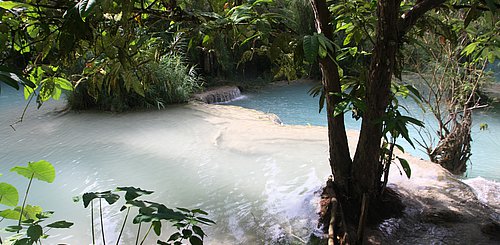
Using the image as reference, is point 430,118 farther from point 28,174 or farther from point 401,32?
point 28,174

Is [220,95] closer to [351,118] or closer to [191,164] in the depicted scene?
[351,118]

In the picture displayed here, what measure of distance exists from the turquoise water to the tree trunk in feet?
6.82

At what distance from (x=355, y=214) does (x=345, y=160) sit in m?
0.28

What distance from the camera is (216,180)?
315 cm

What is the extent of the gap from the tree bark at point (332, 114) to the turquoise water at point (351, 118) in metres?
2.07

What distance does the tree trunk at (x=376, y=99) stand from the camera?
163 cm

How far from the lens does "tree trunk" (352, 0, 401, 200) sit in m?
1.63

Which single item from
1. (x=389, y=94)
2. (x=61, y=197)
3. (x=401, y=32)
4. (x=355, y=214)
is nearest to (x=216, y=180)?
(x=61, y=197)

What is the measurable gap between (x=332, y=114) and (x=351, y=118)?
454 cm

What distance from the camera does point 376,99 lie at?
179cm

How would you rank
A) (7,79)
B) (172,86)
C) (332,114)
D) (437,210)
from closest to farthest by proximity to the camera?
(7,79) → (332,114) → (437,210) → (172,86)

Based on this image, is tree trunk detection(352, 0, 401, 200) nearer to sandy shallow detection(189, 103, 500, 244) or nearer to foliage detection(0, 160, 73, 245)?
sandy shallow detection(189, 103, 500, 244)

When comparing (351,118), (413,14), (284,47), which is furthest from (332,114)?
(351,118)

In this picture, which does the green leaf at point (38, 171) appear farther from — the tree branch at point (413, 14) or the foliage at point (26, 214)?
the tree branch at point (413, 14)
